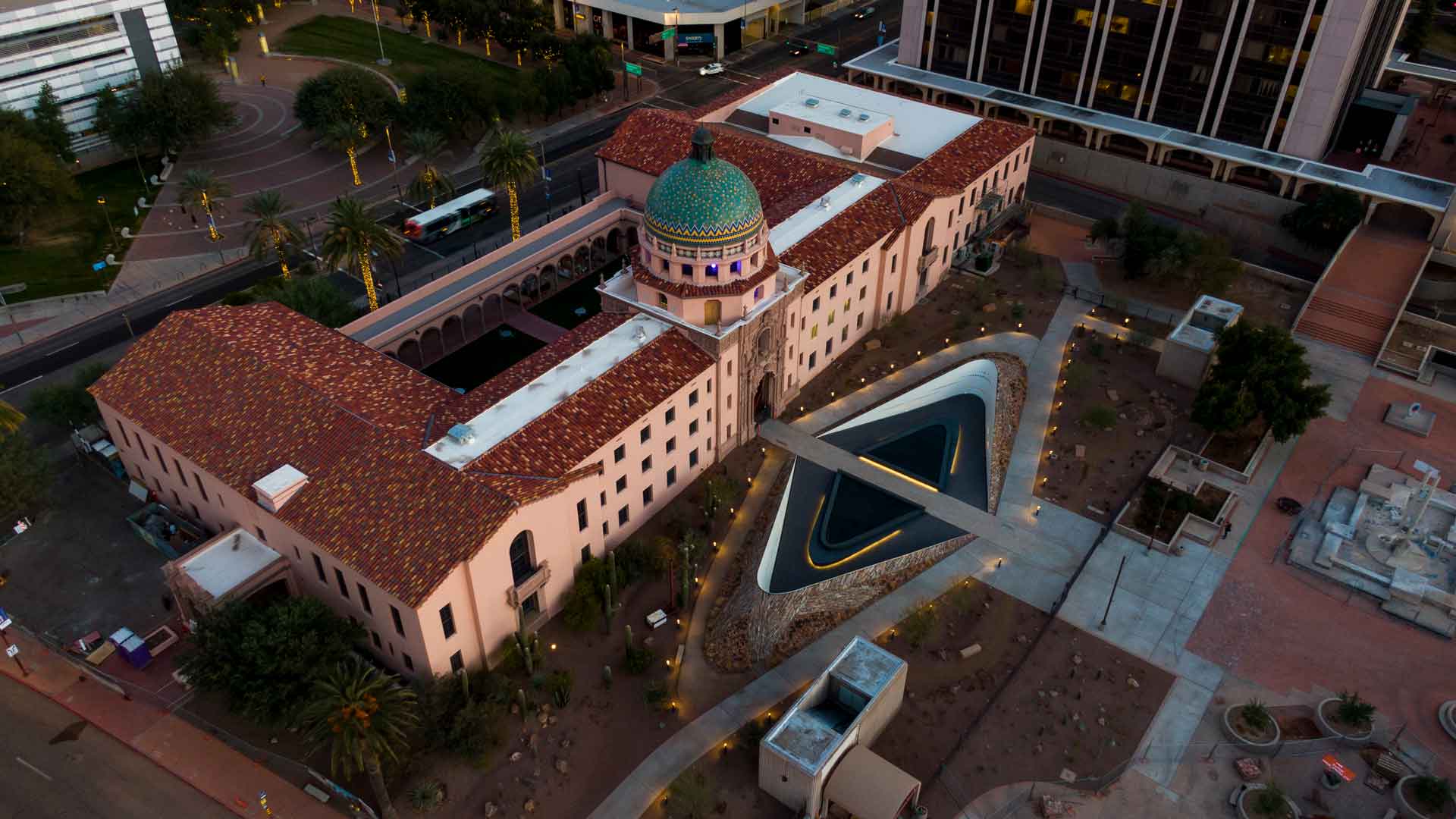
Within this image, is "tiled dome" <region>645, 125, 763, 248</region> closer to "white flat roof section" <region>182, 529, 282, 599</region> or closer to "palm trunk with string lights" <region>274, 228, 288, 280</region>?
"white flat roof section" <region>182, 529, 282, 599</region>

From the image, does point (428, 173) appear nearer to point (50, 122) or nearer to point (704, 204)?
point (50, 122)

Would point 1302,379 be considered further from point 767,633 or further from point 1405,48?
point 1405,48

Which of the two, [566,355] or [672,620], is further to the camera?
[566,355]

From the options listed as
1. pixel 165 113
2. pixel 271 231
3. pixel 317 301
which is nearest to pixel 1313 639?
pixel 317 301

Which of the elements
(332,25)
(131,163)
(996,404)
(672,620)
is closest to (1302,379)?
(996,404)

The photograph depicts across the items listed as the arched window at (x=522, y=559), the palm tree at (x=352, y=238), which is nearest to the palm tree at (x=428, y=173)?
the palm tree at (x=352, y=238)
